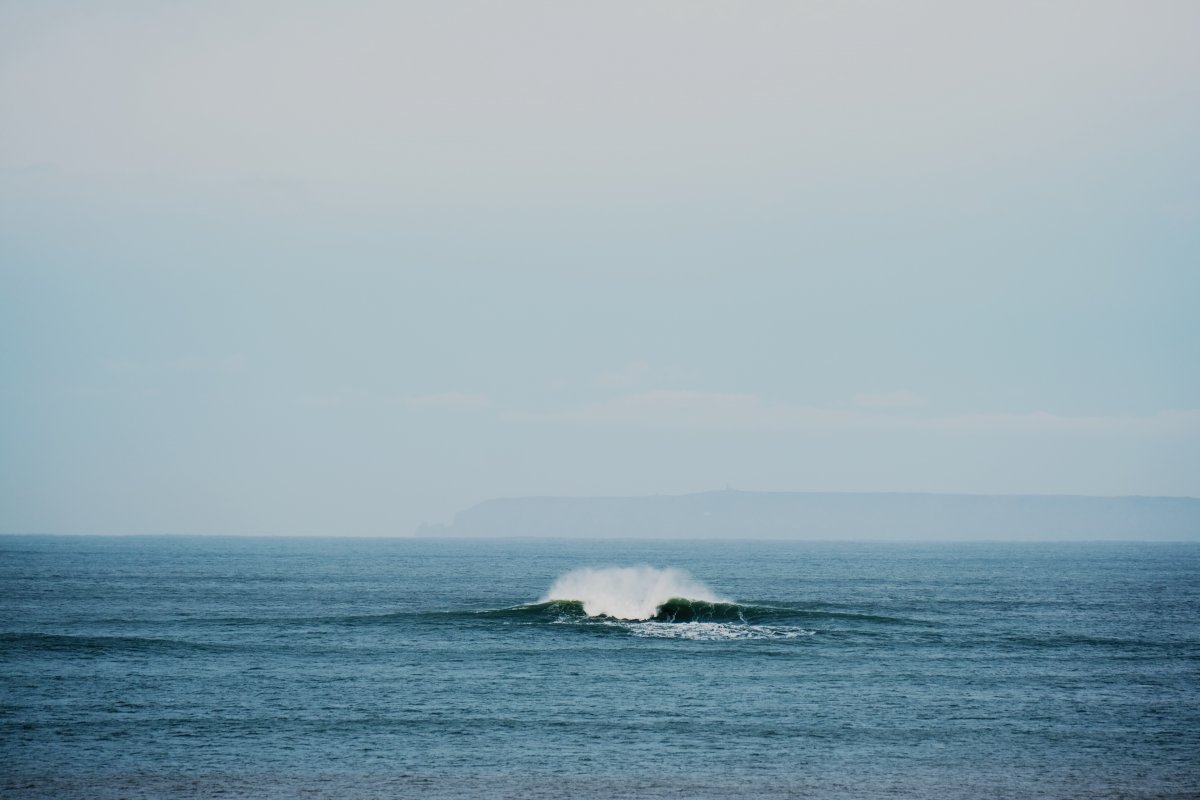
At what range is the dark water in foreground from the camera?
27.8 m

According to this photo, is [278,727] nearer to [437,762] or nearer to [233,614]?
[437,762]

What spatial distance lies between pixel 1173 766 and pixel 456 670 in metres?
25.7

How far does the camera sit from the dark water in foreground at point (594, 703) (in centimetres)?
2778

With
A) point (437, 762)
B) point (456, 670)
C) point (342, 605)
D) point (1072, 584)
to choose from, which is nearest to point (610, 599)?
point (342, 605)

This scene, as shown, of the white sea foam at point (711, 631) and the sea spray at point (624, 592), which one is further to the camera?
the sea spray at point (624, 592)

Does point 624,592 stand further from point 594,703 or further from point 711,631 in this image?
point 594,703

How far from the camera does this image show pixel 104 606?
2832 inches

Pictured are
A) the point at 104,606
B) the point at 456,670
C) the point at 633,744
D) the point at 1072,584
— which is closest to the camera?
the point at 633,744

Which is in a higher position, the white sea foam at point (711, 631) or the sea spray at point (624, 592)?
the sea spray at point (624, 592)

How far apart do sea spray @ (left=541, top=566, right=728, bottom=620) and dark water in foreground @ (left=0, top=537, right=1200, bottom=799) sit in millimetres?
2417

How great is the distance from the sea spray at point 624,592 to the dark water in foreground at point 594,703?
2417 millimetres

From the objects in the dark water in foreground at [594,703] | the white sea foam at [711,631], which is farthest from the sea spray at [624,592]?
the white sea foam at [711,631]

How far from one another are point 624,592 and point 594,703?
1274 inches

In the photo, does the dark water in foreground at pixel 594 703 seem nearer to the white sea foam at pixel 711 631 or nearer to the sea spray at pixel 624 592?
the white sea foam at pixel 711 631
